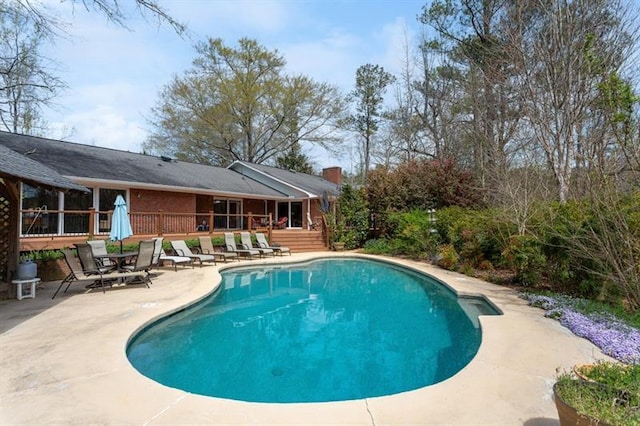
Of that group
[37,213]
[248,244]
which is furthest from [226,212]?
[37,213]

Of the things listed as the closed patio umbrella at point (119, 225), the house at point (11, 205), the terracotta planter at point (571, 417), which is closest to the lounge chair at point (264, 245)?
the closed patio umbrella at point (119, 225)

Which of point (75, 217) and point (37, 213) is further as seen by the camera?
point (75, 217)

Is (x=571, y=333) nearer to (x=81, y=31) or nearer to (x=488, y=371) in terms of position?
(x=488, y=371)

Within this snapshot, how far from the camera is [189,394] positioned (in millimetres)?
3781

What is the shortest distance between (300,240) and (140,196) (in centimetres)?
835

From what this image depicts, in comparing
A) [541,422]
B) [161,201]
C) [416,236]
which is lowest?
[541,422]

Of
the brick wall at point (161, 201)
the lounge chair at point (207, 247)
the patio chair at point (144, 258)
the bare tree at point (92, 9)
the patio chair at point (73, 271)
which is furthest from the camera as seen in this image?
the brick wall at point (161, 201)

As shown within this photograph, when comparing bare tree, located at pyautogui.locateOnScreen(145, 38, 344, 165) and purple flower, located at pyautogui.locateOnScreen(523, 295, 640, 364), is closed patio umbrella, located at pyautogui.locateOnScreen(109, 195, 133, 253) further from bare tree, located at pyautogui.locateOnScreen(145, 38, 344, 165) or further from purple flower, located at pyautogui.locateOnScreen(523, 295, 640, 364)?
bare tree, located at pyautogui.locateOnScreen(145, 38, 344, 165)

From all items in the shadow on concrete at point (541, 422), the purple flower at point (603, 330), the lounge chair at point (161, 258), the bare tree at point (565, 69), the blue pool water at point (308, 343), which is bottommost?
the blue pool water at point (308, 343)

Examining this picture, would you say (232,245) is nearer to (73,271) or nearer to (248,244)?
(248,244)

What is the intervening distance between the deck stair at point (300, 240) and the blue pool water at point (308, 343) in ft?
27.7

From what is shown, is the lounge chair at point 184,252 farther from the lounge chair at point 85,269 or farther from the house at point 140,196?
the lounge chair at point 85,269

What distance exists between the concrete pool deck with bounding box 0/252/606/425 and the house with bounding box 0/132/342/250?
3862mm

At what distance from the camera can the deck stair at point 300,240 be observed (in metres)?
19.2
